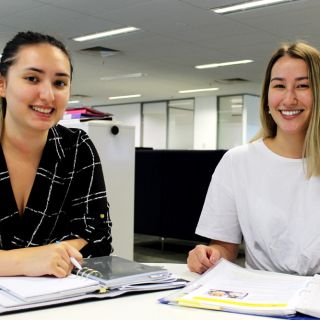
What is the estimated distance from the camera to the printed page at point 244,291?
885 mm

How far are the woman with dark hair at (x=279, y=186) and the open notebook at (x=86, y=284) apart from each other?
0.89 ft

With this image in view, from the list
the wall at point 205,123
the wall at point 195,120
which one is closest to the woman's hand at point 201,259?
the wall at point 195,120

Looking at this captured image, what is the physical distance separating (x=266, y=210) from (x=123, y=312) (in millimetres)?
661

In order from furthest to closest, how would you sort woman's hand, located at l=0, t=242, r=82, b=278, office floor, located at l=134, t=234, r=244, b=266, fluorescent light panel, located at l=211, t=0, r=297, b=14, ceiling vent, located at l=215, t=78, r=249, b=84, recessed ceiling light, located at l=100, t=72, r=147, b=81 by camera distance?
ceiling vent, located at l=215, t=78, r=249, b=84 < recessed ceiling light, located at l=100, t=72, r=147, b=81 < fluorescent light panel, located at l=211, t=0, r=297, b=14 < office floor, located at l=134, t=234, r=244, b=266 < woman's hand, located at l=0, t=242, r=82, b=278

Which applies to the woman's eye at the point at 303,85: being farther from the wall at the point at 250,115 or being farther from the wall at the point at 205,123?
the wall at the point at 205,123

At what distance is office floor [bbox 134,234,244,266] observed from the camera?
416 centimetres

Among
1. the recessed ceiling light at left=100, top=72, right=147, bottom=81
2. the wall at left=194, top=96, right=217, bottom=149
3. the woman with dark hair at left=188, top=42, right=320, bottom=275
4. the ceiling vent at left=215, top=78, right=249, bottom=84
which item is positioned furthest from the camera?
the wall at left=194, top=96, right=217, bottom=149

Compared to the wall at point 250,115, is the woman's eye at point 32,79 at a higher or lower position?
lower

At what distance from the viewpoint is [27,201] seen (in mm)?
1312

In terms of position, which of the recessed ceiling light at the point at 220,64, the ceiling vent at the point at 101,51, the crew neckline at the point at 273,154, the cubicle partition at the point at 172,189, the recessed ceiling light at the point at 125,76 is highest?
the recessed ceiling light at the point at 220,64

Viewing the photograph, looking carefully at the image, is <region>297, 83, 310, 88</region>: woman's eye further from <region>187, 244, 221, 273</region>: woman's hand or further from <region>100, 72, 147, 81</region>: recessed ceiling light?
<region>100, 72, 147, 81</region>: recessed ceiling light

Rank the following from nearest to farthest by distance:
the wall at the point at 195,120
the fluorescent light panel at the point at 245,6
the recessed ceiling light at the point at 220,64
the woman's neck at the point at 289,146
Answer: the woman's neck at the point at 289,146
the fluorescent light panel at the point at 245,6
the recessed ceiling light at the point at 220,64
the wall at the point at 195,120

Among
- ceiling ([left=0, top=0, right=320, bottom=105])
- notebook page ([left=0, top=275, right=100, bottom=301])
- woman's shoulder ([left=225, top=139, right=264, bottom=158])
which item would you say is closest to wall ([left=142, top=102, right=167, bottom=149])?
ceiling ([left=0, top=0, right=320, bottom=105])

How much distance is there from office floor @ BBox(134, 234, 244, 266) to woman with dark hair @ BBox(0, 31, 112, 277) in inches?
109
